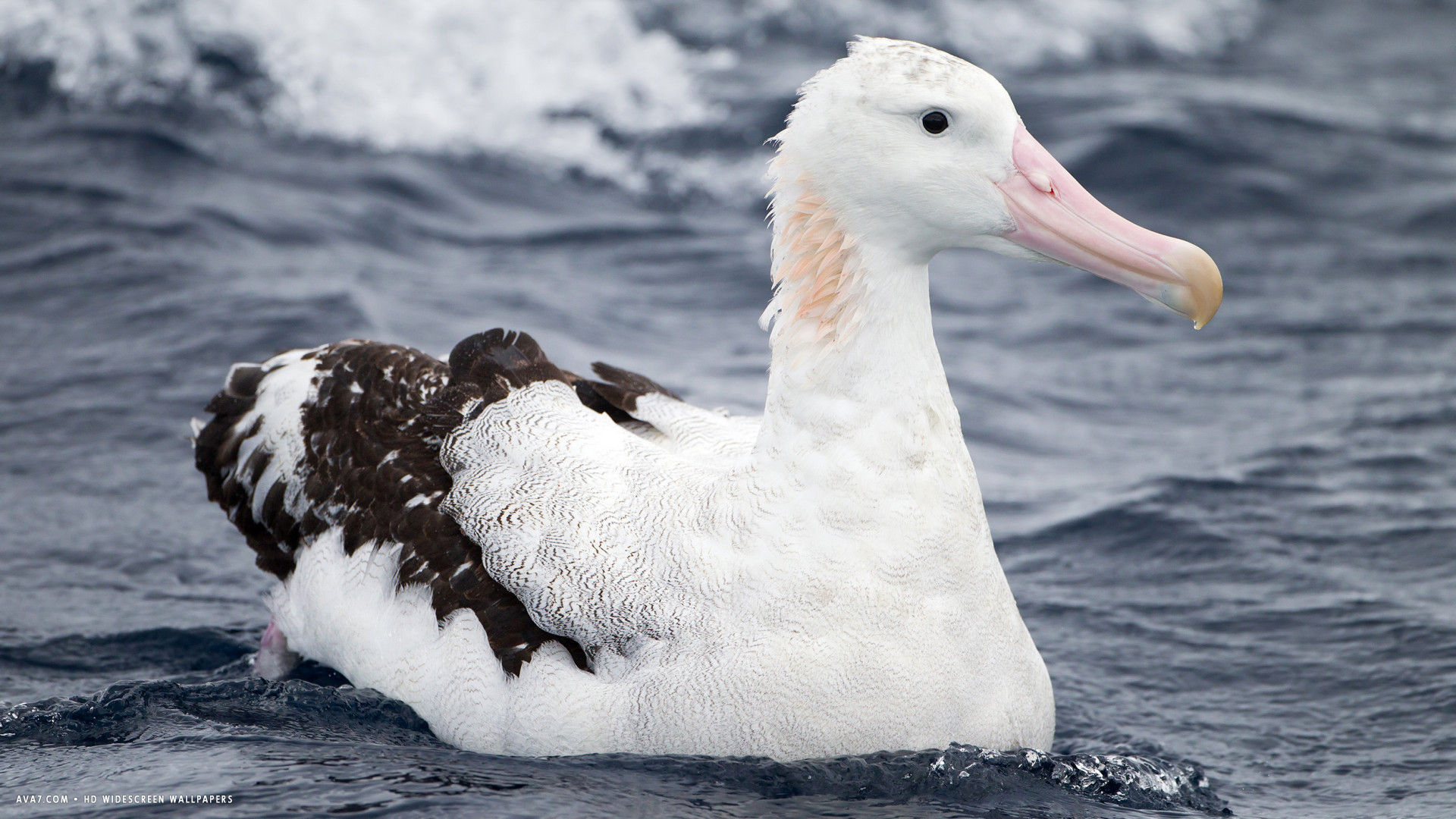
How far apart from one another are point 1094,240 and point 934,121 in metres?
0.57

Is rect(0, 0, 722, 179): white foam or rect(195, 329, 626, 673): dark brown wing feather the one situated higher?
rect(0, 0, 722, 179): white foam

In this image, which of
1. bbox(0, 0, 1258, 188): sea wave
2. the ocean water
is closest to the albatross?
the ocean water

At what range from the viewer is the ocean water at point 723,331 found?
500 cm

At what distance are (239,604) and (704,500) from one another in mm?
2761

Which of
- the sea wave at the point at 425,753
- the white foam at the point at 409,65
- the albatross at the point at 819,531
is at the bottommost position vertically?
the sea wave at the point at 425,753

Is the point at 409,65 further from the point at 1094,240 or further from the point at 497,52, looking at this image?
the point at 1094,240

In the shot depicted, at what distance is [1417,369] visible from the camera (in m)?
8.93

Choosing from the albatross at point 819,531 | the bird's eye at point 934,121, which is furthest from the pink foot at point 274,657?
the bird's eye at point 934,121

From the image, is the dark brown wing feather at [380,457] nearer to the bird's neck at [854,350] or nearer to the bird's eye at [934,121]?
the bird's neck at [854,350]

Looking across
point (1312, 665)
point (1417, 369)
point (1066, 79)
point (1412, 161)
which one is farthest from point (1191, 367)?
point (1066, 79)

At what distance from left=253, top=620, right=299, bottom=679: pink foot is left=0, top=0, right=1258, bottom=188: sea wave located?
6567mm

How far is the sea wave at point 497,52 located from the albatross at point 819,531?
23.7 feet

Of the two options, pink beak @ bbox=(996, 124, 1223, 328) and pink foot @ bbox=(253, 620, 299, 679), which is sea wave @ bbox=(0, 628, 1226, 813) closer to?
pink foot @ bbox=(253, 620, 299, 679)

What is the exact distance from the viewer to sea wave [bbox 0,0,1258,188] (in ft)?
38.3
